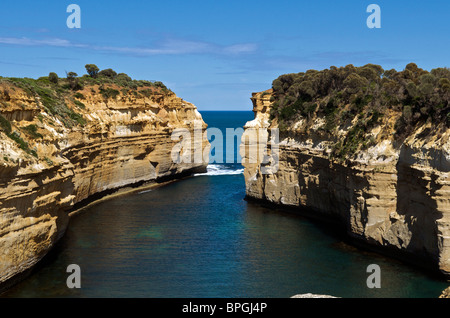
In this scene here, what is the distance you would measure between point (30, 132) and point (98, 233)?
955 centimetres

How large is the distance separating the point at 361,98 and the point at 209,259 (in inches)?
642

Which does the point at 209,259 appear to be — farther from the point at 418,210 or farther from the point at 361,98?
the point at 361,98

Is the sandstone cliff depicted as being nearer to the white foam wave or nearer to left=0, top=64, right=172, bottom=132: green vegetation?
A: left=0, top=64, right=172, bottom=132: green vegetation

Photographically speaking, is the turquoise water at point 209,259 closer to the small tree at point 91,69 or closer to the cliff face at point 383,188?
the cliff face at point 383,188

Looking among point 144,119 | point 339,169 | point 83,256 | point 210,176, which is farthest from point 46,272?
point 210,176

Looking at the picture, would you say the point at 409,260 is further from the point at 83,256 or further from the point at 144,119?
the point at 144,119

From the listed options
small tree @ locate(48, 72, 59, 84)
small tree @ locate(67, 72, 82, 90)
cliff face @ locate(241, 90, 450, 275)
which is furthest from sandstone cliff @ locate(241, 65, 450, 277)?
small tree @ locate(48, 72, 59, 84)

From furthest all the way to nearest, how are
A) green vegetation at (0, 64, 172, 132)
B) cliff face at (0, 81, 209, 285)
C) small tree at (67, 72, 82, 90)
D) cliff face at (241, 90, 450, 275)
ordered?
small tree at (67, 72, 82, 90), green vegetation at (0, 64, 172, 132), cliff face at (241, 90, 450, 275), cliff face at (0, 81, 209, 285)

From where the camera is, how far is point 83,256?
28.1 metres

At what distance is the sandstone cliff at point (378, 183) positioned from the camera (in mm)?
23375

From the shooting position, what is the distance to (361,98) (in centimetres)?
3381

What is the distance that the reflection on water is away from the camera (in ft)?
75.5

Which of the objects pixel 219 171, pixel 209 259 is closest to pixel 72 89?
pixel 219 171

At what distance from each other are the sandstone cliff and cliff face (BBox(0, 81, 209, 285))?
57.1ft
